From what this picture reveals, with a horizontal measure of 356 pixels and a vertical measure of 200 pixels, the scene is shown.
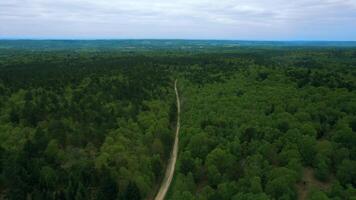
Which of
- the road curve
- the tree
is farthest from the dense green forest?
the road curve

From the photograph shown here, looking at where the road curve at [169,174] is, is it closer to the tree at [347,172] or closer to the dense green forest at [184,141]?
the dense green forest at [184,141]

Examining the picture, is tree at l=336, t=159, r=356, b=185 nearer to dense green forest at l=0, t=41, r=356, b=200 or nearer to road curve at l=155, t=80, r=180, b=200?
dense green forest at l=0, t=41, r=356, b=200

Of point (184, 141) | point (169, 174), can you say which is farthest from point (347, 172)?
point (184, 141)

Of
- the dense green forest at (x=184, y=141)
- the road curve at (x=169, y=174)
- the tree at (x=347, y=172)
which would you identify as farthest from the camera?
the road curve at (x=169, y=174)

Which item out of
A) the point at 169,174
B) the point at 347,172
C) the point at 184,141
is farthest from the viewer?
the point at 184,141

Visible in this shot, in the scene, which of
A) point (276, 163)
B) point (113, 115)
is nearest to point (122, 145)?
point (113, 115)

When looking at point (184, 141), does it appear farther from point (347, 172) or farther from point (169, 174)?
point (347, 172)

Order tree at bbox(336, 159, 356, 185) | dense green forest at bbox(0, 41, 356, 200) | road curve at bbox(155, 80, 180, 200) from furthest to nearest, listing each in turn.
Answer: road curve at bbox(155, 80, 180, 200) < dense green forest at bbox(0, 41, 356, 200) < tree at bbox(336, 159, 356, 185)

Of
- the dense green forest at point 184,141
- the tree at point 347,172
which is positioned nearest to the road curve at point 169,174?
the dense green forest at point 184,141
